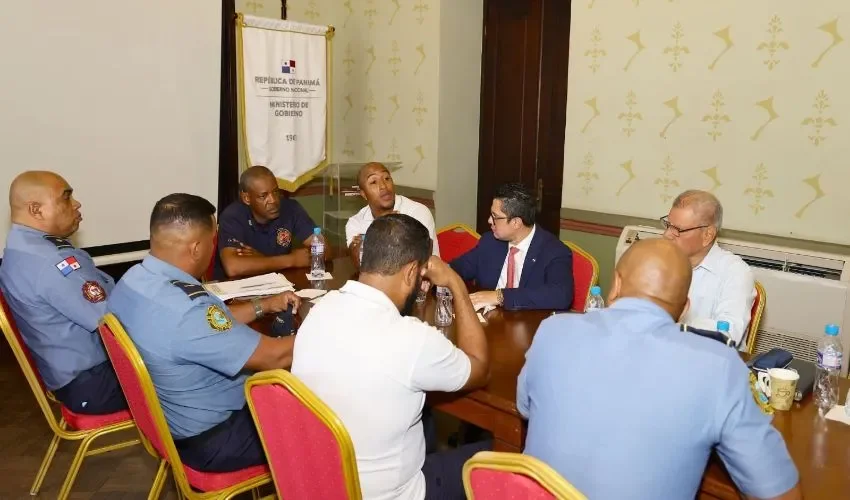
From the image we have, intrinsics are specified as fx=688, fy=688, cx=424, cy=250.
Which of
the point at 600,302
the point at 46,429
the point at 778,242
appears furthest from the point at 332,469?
the point at 778,242

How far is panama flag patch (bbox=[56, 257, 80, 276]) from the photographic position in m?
2.42

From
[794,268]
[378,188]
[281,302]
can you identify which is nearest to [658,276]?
[281,302]

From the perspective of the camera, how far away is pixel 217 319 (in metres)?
1.97

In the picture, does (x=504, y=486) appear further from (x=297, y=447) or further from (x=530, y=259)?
(x=530, y=259)

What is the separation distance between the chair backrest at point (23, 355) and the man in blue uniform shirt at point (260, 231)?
3.22ft

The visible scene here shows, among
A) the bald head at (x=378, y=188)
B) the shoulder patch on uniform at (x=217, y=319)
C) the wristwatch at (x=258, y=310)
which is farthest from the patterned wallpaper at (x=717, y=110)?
the shoulder patch on uniform at (x=217, y=319)

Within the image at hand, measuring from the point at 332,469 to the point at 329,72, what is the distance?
407 centimetres

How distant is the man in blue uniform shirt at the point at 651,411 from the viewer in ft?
4.20

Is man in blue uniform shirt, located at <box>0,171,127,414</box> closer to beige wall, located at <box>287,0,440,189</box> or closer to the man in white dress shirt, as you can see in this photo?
the man in white dress shirt

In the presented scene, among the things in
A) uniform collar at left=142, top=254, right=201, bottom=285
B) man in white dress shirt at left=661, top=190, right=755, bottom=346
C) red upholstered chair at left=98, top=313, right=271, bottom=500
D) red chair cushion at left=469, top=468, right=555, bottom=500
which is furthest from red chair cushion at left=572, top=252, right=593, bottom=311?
red chair cushion at left=469, top=468, right=555, bottom=500

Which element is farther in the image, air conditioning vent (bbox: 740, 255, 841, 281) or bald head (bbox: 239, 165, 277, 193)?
bald head (bbox: 239, 165, 277, 193)

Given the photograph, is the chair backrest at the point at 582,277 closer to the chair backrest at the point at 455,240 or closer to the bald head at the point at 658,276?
the chair backrest at the point at 455,240

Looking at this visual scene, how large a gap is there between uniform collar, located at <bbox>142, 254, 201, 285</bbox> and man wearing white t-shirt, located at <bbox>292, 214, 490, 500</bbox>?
56cm

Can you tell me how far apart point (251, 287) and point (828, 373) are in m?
2.10
